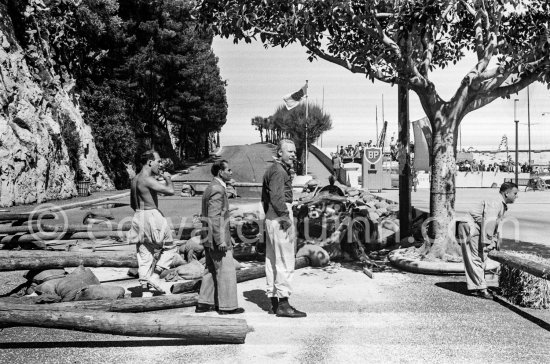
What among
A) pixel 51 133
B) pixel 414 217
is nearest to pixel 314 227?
pixel 414 217

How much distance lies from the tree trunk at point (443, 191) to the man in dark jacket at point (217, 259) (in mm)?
4722

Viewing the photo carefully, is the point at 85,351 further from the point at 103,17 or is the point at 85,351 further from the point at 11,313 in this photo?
the point at 103,17

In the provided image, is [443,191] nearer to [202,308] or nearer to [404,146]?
[404,146]

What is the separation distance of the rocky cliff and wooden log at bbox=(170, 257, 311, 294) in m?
16.3

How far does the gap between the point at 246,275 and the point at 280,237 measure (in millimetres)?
2193

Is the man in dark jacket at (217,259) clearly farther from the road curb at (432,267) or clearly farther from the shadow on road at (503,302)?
the road curb at (432,267)

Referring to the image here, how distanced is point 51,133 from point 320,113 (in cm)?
5312

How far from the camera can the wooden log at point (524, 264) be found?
6199mm

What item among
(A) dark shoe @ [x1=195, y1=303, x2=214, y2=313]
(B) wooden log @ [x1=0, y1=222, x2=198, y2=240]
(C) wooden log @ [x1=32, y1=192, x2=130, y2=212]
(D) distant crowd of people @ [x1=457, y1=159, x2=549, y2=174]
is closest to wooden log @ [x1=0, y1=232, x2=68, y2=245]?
(B) wooden log @ [x1=0, y1=222, x2=198, y2=240]

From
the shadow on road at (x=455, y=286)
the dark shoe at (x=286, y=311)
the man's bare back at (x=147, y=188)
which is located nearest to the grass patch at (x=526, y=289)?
the shadow on road at (x=455, y=286)

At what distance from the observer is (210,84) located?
175 ft

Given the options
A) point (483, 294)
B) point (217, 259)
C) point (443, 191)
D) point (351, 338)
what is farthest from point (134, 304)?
point (443, 191)

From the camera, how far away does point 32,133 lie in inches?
949

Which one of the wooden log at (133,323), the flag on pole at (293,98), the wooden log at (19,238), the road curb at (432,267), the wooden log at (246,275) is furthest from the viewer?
the flag on pole at (293,98)
